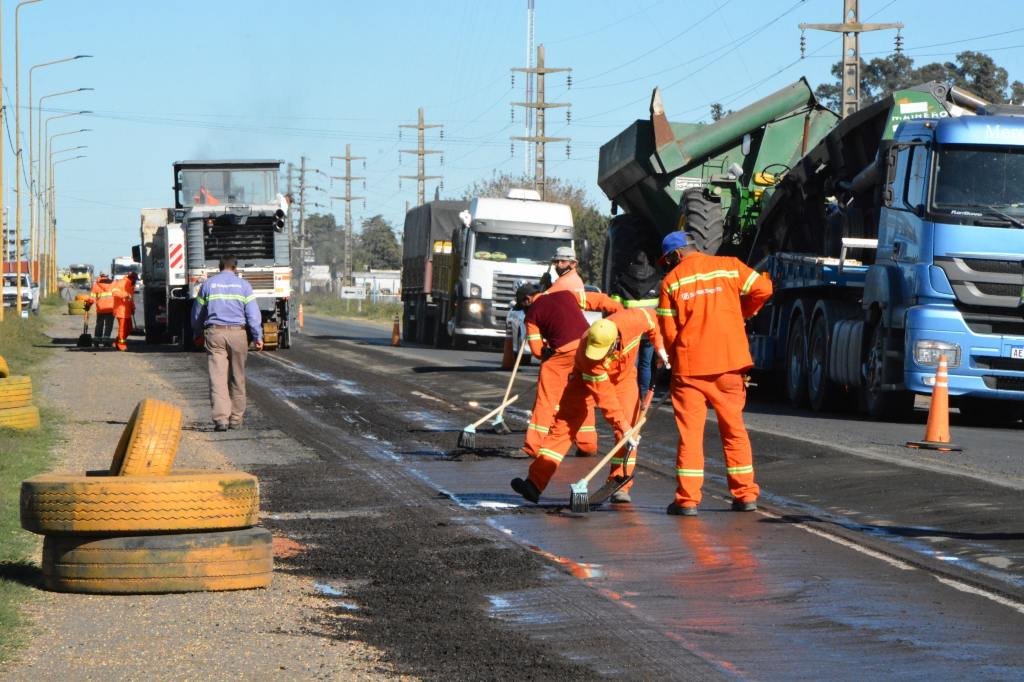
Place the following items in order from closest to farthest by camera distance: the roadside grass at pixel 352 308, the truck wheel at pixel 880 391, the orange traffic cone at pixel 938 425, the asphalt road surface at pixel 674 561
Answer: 1. the asphalt road surface at pixel 674 561
2. the orange traffic cone at pixel 938 425
3. the truck wheel at pixel 880 391
4. the roadside grass at pixel 352 308

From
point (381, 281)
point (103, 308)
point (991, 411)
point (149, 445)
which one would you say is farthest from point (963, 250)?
point (381, 281)

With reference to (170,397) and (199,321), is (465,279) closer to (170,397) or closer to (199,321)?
(170,397)

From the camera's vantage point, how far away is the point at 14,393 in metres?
15.7

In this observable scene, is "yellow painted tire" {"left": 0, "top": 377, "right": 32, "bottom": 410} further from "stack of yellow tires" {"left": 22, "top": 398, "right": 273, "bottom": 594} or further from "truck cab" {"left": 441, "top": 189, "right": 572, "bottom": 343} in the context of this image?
"truck cab" {"left": 441, "top": 189, "right": 572, "bottom": 343}

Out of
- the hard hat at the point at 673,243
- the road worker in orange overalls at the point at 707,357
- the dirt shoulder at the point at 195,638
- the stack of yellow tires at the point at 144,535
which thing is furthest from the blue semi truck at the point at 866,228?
the stack of yellow tires at the point at 144,535

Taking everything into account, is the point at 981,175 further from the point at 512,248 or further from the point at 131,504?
the point at 512,248

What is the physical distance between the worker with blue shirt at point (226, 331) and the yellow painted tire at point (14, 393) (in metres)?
1.77

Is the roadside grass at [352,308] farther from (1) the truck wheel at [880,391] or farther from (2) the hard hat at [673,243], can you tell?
(2) the hard hat at [673,243]

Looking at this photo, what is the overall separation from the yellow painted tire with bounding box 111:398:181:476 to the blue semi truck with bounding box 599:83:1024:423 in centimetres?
1045

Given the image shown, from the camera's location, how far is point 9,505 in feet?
34.7

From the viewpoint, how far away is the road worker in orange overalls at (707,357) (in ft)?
34.1

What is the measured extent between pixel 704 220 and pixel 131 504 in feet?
51.6

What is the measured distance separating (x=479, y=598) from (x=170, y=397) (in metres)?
14.3

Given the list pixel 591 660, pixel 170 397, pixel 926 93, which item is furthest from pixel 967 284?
pixel 591 660
